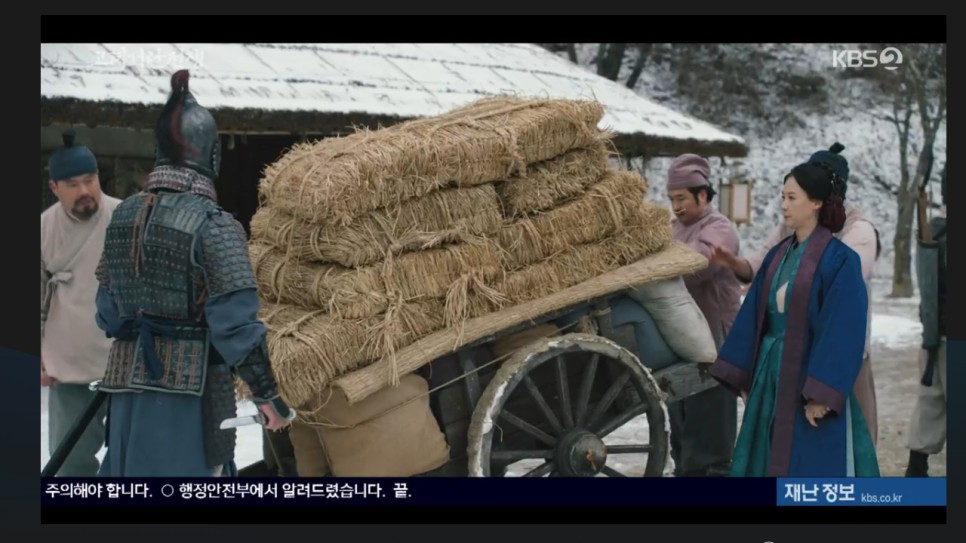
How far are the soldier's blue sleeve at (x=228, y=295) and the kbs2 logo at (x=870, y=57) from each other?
119 inches

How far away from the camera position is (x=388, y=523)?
17.8ft

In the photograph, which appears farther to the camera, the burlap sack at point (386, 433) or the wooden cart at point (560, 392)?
the wooden cart at point (560, 392)

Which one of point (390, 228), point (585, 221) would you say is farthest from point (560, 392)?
point (390, 228)

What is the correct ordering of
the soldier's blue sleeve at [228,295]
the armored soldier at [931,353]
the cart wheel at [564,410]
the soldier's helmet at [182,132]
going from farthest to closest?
the armored soldier at [931,353] → the cart wheel at [564,410] → the soldier's helmet at [182,132] → the soldier's blue sleeve at [228,295]

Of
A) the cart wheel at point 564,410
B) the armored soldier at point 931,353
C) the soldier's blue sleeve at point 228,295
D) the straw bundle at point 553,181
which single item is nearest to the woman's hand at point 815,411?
the cart wheel at point 564,410

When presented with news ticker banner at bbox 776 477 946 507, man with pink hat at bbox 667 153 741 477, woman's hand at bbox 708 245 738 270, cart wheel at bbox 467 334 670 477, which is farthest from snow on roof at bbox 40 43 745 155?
news ticker banner at bbox 776 477 946 507

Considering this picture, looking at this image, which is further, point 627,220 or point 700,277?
point 700,277

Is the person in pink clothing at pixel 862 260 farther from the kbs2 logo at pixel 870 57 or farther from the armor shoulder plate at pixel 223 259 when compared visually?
the armor shoulder plate at pixel 223 259

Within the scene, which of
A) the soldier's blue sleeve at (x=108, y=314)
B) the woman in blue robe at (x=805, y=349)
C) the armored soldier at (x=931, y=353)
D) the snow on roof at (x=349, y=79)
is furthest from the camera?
the armored soldier at (x=931, y=353)

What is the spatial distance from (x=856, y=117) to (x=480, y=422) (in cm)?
257

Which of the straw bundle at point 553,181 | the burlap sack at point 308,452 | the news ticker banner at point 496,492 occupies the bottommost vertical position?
the news ticker banner at point 496,492

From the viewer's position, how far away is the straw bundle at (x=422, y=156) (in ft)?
16.1

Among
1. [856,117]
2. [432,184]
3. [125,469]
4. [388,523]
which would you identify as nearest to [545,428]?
[388,523]

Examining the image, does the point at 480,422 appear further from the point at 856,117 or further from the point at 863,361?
the point at 856,117
